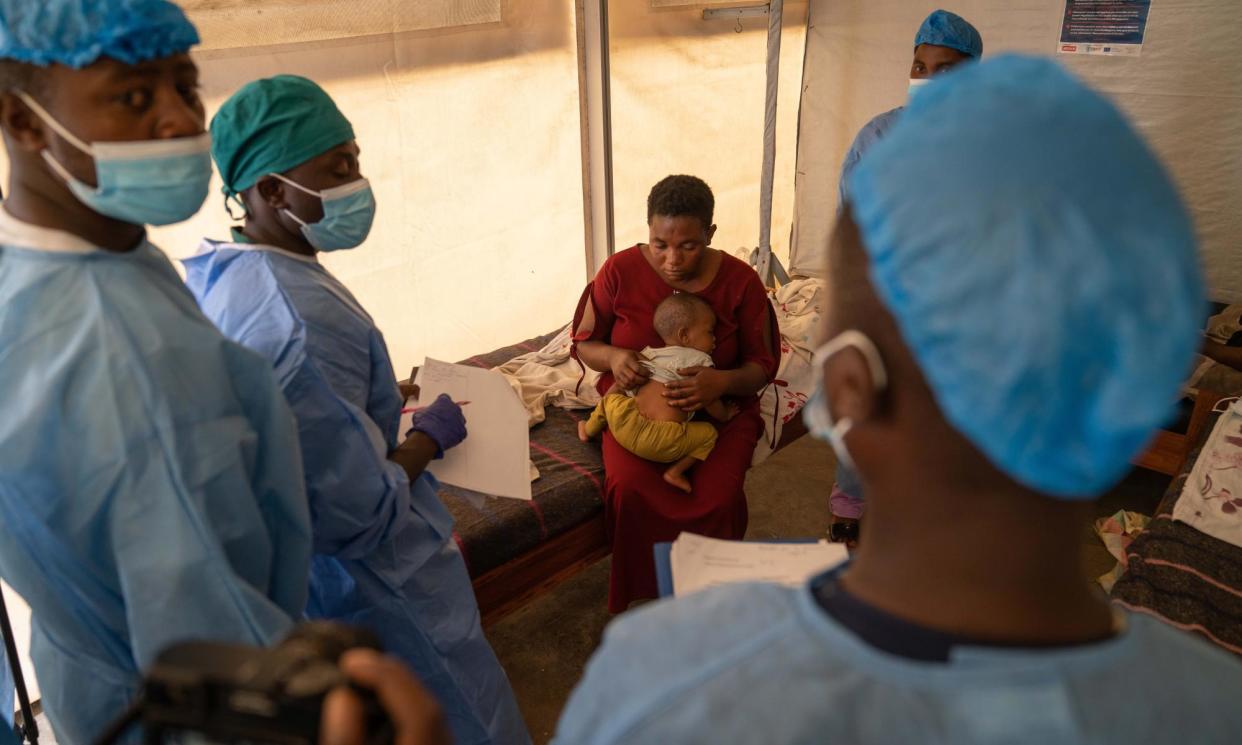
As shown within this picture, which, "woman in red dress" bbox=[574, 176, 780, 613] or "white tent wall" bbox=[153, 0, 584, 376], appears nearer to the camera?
"woman in red dress" bbox=[574, 176, 780, 613]

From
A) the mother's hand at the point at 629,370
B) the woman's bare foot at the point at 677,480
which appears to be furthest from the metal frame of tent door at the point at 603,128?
the woman's bare foot at the point at 677,480

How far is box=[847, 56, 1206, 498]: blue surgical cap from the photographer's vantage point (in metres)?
0.51

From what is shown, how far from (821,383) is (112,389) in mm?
859

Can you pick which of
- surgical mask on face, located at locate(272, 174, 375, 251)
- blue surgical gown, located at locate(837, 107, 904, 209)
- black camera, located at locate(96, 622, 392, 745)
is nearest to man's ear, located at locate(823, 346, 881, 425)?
black camera, located at locate(96, 622, 392, 745)

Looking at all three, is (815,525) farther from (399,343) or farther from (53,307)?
(53,307)

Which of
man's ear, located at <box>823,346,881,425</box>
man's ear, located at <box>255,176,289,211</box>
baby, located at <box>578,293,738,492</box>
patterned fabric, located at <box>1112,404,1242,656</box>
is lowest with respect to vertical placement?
patterned fabric, located at <box>1112,404,1242,656</box>

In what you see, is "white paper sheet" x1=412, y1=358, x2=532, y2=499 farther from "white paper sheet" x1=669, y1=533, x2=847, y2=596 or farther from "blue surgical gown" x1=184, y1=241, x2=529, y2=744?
"white paper sheet" x1=669, y1=533, x2=847, y2=596

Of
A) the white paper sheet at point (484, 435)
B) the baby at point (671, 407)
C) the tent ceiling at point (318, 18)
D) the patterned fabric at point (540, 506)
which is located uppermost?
the tent ceiling at point (318, 18)

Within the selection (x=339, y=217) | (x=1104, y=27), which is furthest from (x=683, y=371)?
(x=1104, y=27)

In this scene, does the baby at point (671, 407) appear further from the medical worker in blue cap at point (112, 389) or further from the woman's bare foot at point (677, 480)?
the medical worker in blue cap at point (112, 389)

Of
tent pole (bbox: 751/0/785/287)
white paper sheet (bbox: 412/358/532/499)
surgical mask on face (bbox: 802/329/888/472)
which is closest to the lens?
surgical mask on face (bbox: 802/329/888/472)

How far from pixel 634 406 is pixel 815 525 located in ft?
3.69

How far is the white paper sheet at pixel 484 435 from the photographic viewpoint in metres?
1.87

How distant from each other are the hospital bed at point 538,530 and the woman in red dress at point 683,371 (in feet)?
0.29
